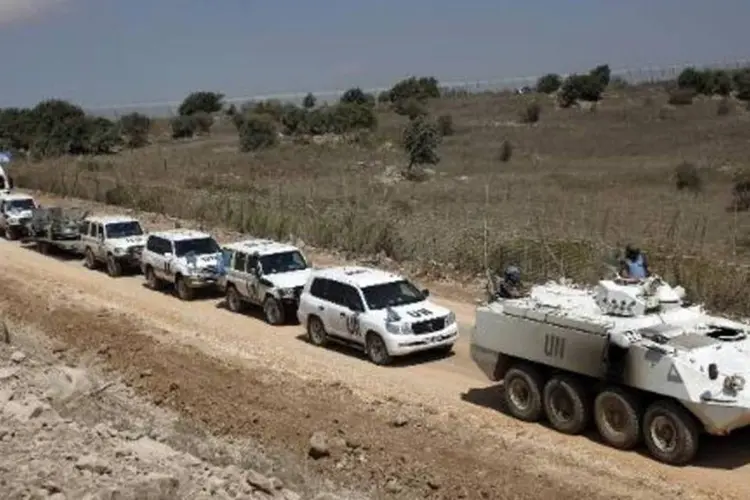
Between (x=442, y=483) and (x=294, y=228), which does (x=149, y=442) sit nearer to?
(x=442, y=483)

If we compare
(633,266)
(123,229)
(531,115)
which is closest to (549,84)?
(531,115)

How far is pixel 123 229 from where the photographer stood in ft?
104

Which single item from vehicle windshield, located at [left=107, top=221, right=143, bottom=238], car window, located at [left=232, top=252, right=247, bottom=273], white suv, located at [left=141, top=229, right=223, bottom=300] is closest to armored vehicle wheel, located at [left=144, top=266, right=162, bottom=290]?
white suv, located at [left=141, top=229, right=223, bottom=300]

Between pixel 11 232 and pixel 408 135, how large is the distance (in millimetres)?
26109

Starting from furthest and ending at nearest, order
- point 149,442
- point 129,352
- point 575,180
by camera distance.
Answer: point 575,180 < point 129,352 < point 149,442

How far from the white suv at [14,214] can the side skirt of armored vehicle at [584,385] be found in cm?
2829

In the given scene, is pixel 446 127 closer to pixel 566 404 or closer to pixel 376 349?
pixel 376 349

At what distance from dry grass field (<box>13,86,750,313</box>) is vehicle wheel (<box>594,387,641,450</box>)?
26.7ft

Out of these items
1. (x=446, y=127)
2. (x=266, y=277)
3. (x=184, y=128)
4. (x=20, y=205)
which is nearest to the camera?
(x=266, y=277)

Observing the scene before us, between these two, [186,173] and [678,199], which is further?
[186,173]

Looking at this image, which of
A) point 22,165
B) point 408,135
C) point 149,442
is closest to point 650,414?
point 149,442

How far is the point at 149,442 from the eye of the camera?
14031mm

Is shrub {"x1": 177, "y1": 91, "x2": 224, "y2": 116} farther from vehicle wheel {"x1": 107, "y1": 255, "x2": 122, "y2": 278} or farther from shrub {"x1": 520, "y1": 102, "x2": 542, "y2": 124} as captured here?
vehicle wheel {"x1": 107, "y1": 255, "x2": 122, "y2": 278}

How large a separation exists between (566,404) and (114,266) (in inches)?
779
